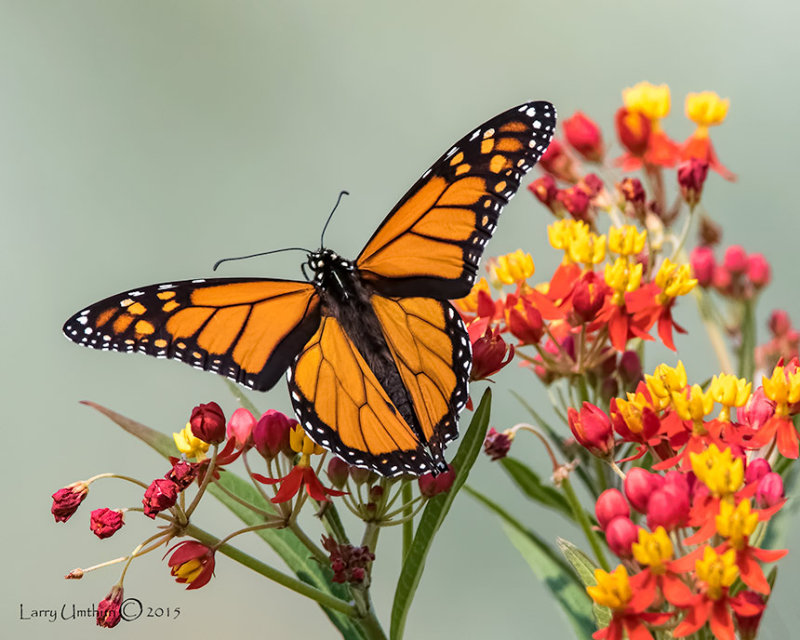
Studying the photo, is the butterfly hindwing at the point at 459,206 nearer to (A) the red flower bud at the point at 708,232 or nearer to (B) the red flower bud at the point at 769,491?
(B) the red flower bud at the point at 769,491

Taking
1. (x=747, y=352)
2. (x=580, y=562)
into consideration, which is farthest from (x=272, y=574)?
(x=747, y=352)

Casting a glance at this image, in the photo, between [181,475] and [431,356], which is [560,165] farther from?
[181,475]

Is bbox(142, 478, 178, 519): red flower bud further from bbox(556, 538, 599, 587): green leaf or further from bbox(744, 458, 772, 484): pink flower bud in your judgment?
bbox(744, 458, 772, 484): pink flower bud

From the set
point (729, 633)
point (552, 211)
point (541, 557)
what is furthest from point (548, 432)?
point (729, 633)

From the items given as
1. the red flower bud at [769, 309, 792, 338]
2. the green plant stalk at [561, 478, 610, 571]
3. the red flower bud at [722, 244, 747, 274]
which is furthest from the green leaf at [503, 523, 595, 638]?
the red flower bud at [769, 309, 792, 338]

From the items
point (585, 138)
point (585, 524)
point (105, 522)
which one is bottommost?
point (585, 524)

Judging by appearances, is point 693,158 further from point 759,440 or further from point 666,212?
point 759,440

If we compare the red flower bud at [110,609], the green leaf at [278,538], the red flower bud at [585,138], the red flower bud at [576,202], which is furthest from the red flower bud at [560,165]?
the red flower bud at [110,609]
